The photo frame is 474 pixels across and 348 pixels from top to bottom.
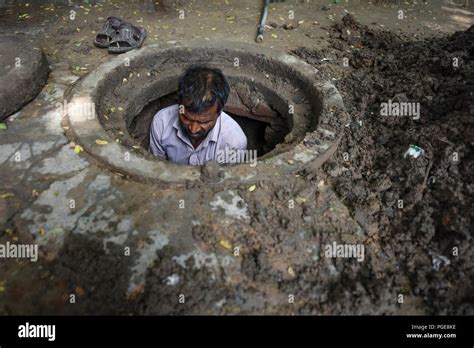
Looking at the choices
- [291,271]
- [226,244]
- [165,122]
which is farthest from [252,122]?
[291,271]

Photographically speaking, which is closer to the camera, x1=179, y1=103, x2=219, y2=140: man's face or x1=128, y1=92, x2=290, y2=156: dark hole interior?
x1=179, y1=103, x2=219, y2=140: man's face

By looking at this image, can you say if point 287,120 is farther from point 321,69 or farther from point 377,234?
point 377,234

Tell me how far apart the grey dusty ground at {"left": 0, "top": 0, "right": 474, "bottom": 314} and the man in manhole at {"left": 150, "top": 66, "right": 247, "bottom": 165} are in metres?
0.83

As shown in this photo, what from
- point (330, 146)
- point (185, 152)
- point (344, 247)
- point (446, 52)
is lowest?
point (185, 152)

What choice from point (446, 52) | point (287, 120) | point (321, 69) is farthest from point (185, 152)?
point (446, 52)

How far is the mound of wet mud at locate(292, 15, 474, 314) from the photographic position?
100 inches

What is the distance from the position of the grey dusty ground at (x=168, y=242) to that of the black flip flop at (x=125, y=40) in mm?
1398

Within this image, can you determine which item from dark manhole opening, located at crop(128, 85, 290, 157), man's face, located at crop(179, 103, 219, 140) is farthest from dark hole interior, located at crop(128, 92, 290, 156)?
man's face, located at crop(179, 103, 219, 140)

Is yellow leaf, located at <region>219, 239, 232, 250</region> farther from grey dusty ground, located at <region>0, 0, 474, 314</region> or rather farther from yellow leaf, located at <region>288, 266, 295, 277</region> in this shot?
yellow leaf, located at <region>288, 266, 295, 277</region>

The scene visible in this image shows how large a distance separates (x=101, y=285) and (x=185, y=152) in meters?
1.95

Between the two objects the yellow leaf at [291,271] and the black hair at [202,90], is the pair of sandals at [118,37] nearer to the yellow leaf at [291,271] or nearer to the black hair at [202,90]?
the black hair at [202,90]

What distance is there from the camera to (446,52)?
4129 millimetres
